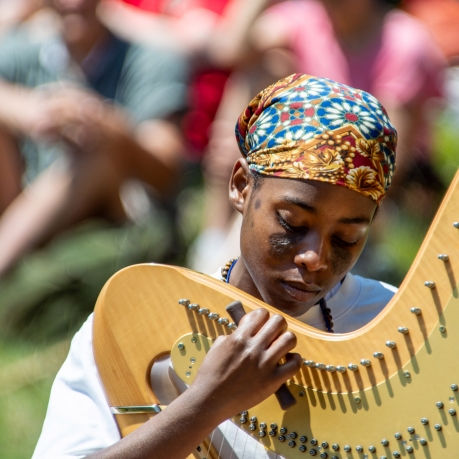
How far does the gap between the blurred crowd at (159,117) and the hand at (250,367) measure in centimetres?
172

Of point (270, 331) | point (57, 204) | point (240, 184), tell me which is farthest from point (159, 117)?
point (270, 331)

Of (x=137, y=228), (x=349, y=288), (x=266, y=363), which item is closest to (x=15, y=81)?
(x=137, y=228)

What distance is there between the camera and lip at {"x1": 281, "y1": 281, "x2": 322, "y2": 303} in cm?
164

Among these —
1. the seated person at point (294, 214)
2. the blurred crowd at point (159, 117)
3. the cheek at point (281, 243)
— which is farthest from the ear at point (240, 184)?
the blurred crowd at point (159, 117)

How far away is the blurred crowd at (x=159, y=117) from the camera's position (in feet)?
11.2

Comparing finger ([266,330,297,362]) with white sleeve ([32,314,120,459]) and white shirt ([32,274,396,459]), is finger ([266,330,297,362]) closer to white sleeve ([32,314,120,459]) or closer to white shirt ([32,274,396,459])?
white shirt ([32,274,396,459])

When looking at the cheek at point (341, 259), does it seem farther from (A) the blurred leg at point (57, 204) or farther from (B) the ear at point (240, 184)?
(A) the blurred leg at point (57, 204)

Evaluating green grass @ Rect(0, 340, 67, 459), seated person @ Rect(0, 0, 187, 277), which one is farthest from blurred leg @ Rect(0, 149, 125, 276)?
green grass @ Rect(0, 340, 67, 459)

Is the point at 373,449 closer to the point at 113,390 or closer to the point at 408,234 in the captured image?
the point at 113,390

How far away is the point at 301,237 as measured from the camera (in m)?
1.63

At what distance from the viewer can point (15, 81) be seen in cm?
395

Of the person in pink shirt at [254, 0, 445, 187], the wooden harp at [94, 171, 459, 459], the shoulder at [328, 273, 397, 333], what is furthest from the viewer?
the person in pink shirt at [254, 0, 445, 187]

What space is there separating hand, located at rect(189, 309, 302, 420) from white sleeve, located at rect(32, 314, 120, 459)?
0.83 ft

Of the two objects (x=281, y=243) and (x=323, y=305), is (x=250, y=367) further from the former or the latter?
(x=323, y=305)
